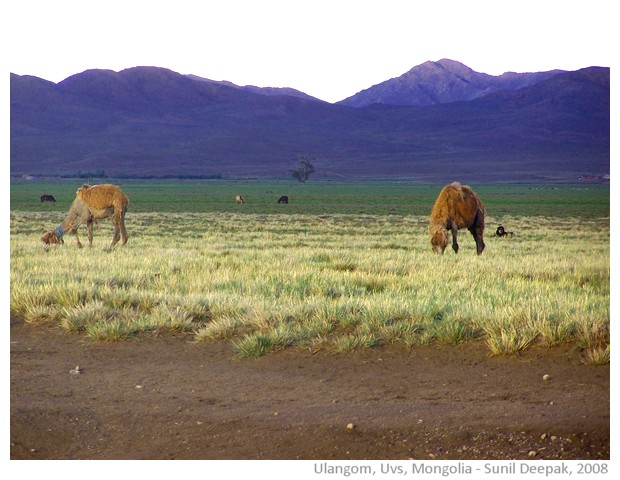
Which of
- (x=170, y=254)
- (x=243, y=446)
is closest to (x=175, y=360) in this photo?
(x=243, y=446)

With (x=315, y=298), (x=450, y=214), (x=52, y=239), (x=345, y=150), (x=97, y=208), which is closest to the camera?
(x=315, y=298)

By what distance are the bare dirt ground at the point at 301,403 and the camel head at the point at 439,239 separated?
34.0 ft

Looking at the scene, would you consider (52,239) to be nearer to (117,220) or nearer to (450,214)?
(117,220)

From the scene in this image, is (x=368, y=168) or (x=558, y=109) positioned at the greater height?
(x=558, y=109)

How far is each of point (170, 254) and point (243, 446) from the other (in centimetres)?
1217

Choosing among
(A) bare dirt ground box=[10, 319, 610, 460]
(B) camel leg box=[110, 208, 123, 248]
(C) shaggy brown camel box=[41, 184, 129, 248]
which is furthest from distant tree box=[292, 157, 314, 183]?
(A) bare dirt ground box=[10, 319, 610, 460]

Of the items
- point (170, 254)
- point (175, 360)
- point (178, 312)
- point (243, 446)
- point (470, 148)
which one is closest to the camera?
point (243, 446)

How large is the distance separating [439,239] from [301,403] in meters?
12.1

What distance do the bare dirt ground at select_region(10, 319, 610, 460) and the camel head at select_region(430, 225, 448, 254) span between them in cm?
1036

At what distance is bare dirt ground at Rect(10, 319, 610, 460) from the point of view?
6305 mm

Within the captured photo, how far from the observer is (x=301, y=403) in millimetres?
7238

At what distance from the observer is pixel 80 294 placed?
1105cm

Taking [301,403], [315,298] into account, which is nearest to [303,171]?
[315,298]
